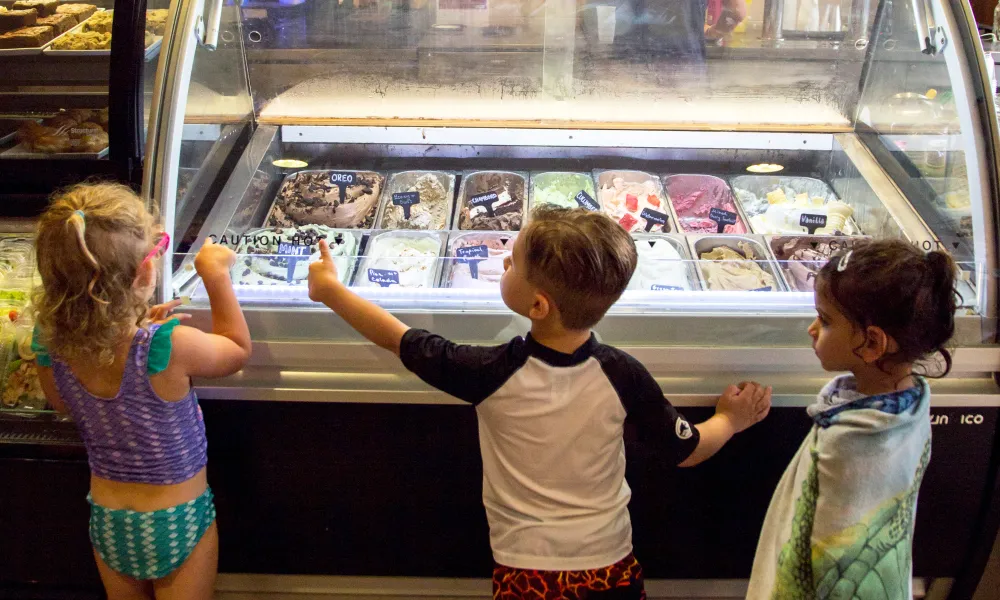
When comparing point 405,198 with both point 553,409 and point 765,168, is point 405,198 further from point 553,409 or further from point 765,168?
point 765,168

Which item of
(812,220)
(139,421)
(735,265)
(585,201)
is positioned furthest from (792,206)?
(139,421)

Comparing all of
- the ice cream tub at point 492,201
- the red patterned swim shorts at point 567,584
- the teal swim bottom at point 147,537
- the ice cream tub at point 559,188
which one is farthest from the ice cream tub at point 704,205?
the teal swim bottom at point 147,537

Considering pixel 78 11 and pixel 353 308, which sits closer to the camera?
pixel 353 308

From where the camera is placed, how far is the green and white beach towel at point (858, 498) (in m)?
1.61

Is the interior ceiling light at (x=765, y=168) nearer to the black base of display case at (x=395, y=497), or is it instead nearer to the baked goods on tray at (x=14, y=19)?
the black base of display case at (x=395, y=497)

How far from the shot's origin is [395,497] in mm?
2275

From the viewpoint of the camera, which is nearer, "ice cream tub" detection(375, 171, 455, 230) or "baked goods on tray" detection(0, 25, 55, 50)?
"baked goods on tray" detection(0, 25, 55, 50)

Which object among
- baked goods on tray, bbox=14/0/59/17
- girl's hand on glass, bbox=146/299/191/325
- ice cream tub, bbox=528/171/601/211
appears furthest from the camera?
ice cream tub, bbox=528/171/601/211

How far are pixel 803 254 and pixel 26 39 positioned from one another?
2.28 metres

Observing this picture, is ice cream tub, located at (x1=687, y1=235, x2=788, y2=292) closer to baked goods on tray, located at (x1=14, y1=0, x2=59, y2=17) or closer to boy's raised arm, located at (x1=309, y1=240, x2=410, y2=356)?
boy's raised arm, located at (x1=309, y1=240, x2=410, y2=356)

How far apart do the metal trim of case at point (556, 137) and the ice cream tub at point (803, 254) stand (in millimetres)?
362

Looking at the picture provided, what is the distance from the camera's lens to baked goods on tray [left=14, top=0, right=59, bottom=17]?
95.8 inches

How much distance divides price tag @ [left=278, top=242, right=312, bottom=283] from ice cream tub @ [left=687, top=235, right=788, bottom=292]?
41.2 inches

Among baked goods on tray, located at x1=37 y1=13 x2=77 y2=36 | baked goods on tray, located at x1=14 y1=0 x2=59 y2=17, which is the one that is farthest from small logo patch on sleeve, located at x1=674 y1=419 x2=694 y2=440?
baked goods on tray, located at x1=14 y1=0 x2=59 y2=17
